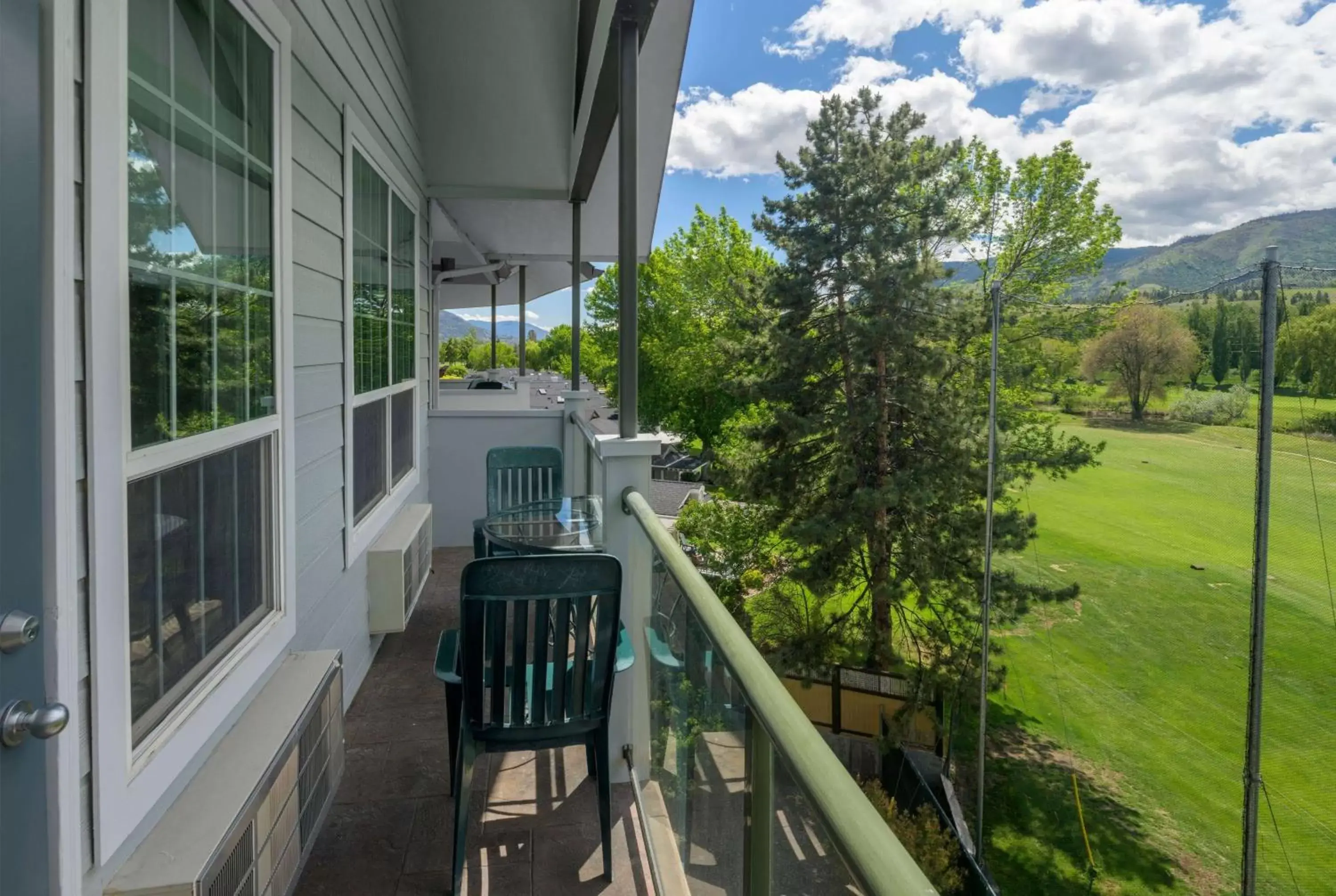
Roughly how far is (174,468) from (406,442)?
10.8ft

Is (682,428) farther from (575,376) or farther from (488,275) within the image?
(575,376)

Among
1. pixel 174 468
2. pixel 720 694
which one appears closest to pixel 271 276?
pixel 174 468

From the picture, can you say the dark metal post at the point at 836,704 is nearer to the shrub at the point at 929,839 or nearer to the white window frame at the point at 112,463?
the shrub at the point at 929,839

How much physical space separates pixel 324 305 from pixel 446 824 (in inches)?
69.8

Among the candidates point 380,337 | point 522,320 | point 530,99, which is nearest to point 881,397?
Answer: point 522,320

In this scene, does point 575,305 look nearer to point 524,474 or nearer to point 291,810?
point 524,474

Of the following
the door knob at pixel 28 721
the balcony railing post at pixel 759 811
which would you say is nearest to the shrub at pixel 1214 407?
the balcony railing post at pixel 759 811

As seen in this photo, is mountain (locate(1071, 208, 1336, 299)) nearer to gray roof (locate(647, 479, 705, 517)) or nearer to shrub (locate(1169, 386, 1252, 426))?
shrub (locate(1169, 386, 1252, 426))

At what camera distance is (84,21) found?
1196mm

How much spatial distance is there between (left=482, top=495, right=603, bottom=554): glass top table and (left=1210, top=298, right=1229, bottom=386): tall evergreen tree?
14542mm

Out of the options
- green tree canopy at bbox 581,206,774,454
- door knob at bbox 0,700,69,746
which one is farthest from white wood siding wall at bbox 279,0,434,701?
green tree canopy at bbox 581,206,774,454

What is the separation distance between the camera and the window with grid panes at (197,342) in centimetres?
144

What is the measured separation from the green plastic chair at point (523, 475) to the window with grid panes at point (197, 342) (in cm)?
213

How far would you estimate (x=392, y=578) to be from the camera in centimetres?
364
